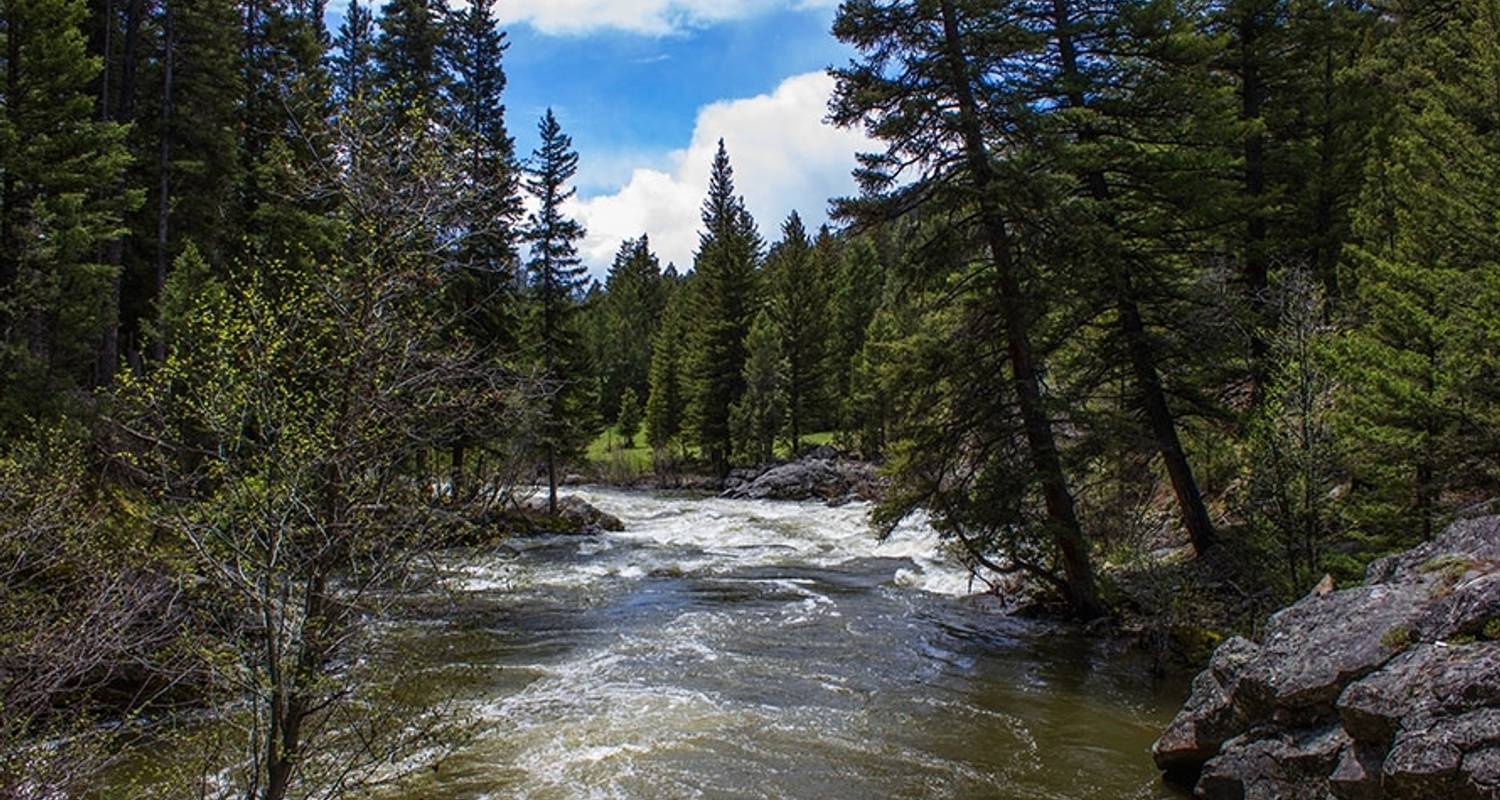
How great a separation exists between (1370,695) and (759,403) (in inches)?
1680

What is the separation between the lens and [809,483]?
4056 cm

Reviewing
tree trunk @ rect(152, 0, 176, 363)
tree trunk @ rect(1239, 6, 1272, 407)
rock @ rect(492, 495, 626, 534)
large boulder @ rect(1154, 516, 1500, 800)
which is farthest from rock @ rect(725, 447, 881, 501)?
large boulder @ rect(1154, 516, 1500, 800)

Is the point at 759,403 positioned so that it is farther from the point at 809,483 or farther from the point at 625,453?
the point at 625,453

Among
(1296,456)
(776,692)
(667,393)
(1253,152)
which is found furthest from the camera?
(667,393)

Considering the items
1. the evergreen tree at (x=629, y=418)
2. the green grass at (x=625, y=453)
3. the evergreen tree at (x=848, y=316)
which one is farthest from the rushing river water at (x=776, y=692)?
the evergreen tree at (x=629, y=418)

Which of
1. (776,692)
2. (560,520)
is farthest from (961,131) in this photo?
(560,520)

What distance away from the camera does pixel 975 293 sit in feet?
48.8

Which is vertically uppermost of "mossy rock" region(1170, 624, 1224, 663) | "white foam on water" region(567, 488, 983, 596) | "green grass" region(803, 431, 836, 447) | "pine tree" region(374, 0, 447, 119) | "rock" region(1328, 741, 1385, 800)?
"pine tree" region(374, 0, 447, 119)

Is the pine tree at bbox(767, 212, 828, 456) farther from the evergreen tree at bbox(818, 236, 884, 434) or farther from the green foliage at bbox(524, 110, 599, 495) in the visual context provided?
the green foliage at bbox(524, 110, 599, 495)

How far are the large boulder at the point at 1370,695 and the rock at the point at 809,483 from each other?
29380mm

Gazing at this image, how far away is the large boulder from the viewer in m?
5.07

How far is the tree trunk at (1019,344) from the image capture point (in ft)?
44.3

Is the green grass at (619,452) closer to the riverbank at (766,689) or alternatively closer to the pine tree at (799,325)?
the pine tree at (799,325)

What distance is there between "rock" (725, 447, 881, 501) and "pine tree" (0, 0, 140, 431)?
27.5m
